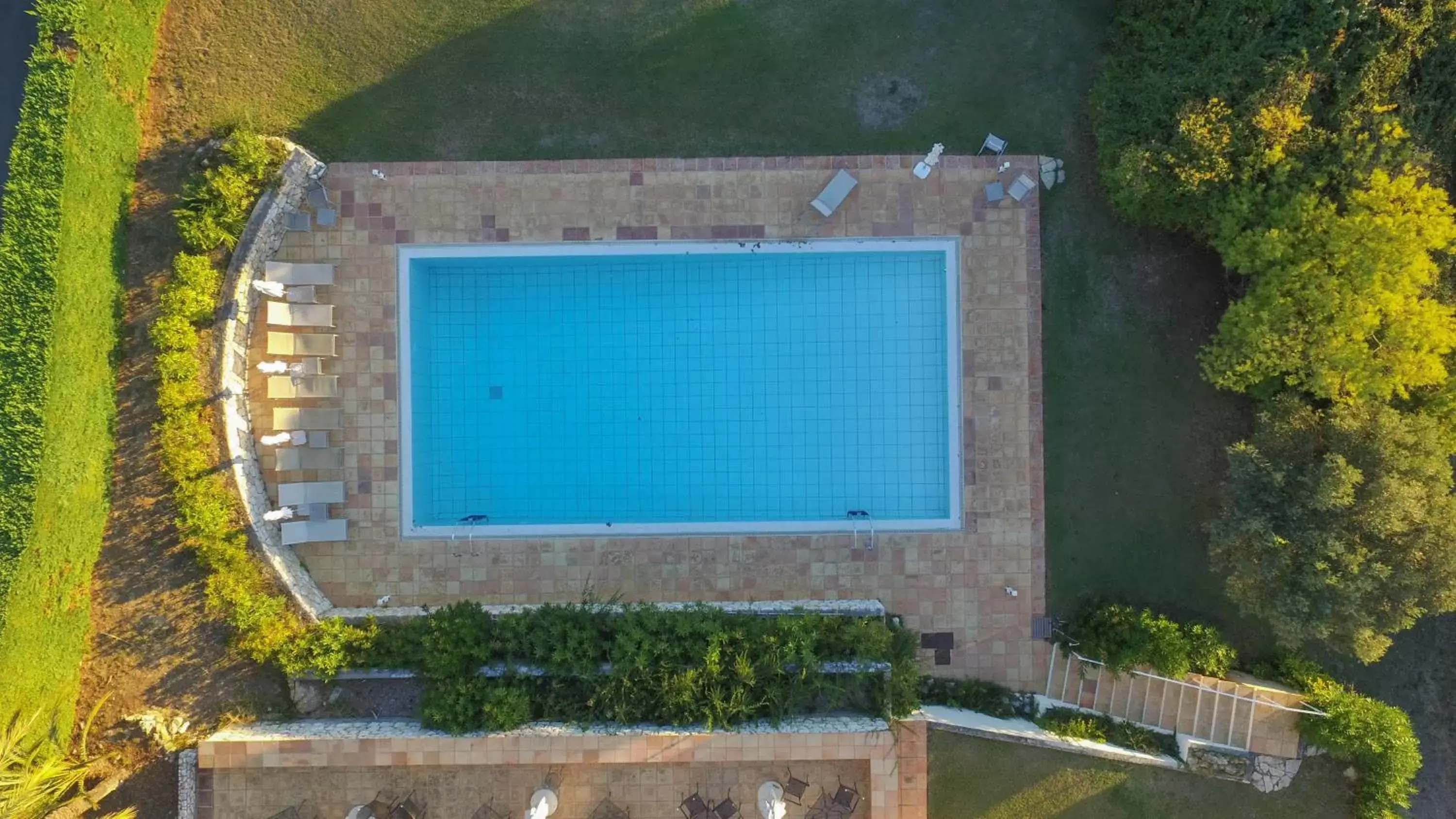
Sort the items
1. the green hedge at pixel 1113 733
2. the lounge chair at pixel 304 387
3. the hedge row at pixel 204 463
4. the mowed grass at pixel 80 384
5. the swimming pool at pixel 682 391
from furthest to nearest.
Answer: the swimming pool at pixel 682 391, the lounge chair at pixel 304 387, the green hedge at pixel 1113 733, the hedge row at pixel 204 463, the mowed grass at pixel 80 384

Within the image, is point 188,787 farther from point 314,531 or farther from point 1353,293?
point 1353,293

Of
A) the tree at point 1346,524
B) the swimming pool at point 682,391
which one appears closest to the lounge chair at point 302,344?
the swimming pool at point 682,391

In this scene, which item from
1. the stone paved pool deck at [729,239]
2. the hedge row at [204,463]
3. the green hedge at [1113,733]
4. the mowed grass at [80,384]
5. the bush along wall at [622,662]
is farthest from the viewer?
the stone paved pool deck at [729,239]

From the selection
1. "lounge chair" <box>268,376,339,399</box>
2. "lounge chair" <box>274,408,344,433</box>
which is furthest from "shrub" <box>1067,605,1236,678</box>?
"lounge chair" <box>268,376,339,399</box>

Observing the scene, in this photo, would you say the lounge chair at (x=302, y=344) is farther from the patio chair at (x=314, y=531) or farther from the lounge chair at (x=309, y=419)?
the patio chair at (x=314, y=531)

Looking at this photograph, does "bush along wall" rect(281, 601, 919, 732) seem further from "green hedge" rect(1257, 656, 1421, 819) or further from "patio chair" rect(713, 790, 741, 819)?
"green hedge" rect(1257, 656, 1421, 819)

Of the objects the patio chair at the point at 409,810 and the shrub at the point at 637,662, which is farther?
the patio chair at the point at 409,810

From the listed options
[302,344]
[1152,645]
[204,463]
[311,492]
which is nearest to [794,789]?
[1152,645]
